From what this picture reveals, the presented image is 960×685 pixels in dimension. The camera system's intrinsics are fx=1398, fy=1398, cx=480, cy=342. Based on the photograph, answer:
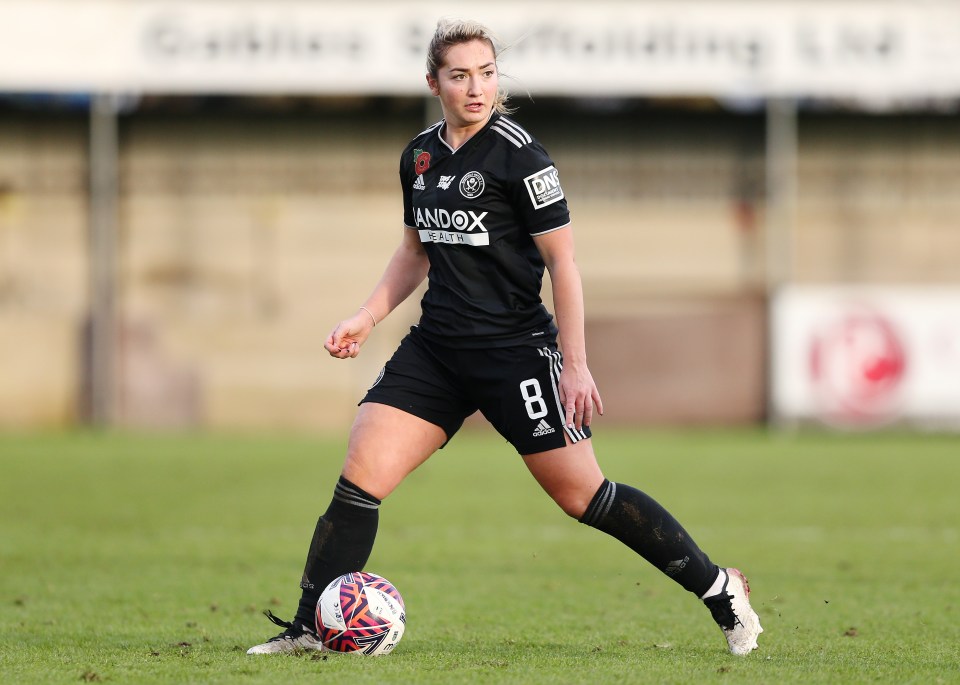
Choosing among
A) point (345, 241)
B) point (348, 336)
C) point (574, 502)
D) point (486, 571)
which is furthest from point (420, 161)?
point (345, 241)

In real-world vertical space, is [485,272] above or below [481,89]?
below

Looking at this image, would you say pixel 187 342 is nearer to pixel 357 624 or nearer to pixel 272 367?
pixel 272 367

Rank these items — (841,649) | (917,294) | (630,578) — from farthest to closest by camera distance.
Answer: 1. (917,294)
2. (630,578)
3. (841,649)

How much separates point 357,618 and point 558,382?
→ 1105 mm

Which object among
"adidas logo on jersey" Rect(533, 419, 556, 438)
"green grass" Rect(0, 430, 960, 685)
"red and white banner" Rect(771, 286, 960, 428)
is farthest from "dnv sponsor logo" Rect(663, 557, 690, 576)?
"red and white banner" Rect(771, 286, 960, 428)

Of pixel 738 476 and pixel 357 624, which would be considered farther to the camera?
pixel 738 476

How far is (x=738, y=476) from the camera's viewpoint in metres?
13.8

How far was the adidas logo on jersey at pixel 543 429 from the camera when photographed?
4926 mm

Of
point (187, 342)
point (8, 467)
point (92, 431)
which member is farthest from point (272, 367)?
point (8, 467)

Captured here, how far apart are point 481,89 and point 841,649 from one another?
8.13 feet

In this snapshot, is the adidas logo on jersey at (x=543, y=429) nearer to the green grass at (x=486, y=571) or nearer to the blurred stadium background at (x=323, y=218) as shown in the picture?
the green grass at (x=486, y=571)

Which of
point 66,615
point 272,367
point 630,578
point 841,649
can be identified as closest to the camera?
point 841,649

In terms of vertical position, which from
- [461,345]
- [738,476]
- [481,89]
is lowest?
[738,476]

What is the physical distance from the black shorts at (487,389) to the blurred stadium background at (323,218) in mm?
16222
